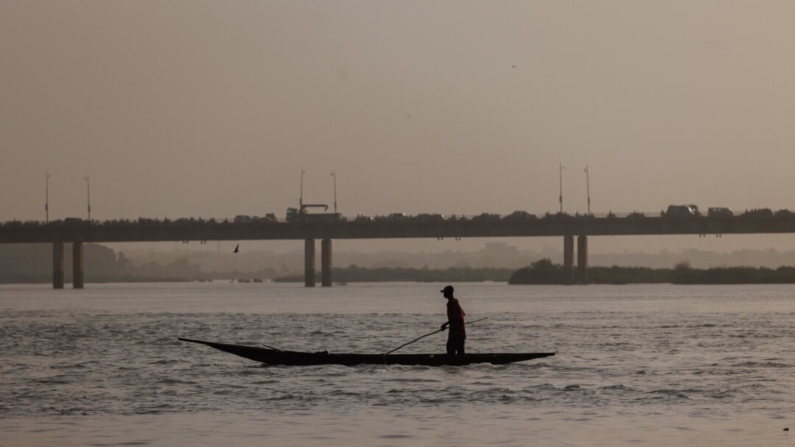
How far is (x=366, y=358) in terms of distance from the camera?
39.6 metres

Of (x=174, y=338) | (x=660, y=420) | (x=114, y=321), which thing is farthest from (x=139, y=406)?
(x=114, y=321)

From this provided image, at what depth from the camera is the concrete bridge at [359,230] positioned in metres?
163

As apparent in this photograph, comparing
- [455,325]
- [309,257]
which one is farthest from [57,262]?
[455,325]

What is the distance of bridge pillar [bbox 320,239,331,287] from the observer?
183000 millimetres

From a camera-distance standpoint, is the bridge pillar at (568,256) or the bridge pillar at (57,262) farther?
the bridge pillar at (57,262)

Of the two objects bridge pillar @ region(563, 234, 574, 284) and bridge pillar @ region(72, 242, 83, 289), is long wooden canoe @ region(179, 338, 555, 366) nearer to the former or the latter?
bridge pillar @ region(563, 234, 574, 284)

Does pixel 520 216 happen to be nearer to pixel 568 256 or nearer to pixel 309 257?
pixel 568 256

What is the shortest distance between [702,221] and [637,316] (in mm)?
84590

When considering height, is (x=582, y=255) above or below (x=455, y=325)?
above

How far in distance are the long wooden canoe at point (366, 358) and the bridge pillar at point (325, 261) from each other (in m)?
142

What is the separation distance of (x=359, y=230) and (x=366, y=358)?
459 ft

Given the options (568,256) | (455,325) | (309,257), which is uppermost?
(309,257)

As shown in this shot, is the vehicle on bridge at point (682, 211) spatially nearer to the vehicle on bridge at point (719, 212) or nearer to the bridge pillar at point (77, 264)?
the vehicle on bridge at point (719, 212)

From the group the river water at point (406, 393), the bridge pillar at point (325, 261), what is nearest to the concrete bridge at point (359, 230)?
the bridge pillar at point (325, 261)
